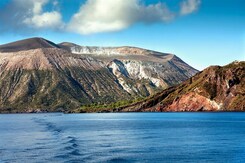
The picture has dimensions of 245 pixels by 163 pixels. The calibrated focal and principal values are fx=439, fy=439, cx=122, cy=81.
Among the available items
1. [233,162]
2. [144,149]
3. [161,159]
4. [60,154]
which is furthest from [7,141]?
[233,162]

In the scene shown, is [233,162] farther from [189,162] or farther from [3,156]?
[3,156]

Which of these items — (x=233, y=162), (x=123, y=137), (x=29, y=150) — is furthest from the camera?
(x=123, y=137)

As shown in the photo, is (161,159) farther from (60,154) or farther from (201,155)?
(60,154)

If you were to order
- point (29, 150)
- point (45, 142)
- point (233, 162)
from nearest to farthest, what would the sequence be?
point (233, 162) < point (29, 150) < point (45, 142)

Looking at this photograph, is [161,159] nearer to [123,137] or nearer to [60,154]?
[60,154]

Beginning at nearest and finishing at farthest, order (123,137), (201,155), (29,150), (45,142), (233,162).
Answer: (233,162) → (201,155) → (29,150) → (45,142) → (123,137)

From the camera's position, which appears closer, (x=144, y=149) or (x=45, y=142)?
(x=144, y=149)

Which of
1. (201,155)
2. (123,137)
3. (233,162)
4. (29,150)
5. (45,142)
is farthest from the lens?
(123,137)

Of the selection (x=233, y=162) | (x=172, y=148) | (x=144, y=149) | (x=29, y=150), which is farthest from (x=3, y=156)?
(x=233, y=162)

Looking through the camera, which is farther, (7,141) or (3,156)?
(7,141)
